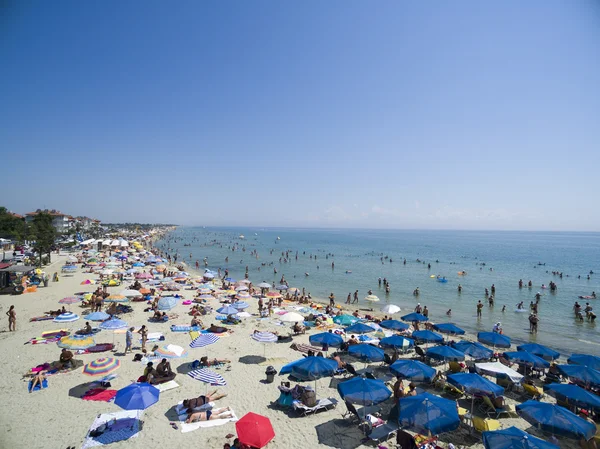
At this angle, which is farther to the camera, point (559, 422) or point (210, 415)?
point (210, 415)

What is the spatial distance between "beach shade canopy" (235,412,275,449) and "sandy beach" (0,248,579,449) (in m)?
1.19

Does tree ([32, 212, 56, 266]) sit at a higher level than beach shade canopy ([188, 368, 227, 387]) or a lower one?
higher

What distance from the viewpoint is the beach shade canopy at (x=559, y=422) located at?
22.6 feet

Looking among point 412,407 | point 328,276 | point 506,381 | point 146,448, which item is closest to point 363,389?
point 412,407

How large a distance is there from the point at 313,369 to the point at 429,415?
11.0ft

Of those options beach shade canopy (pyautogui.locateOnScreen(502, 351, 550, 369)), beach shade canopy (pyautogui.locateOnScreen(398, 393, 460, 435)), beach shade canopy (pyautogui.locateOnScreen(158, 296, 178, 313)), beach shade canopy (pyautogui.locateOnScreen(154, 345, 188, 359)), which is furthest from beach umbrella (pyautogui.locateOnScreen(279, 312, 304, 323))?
beach shade canopy (pyautogui.locateOnScreen(502, 351, 550, 369))

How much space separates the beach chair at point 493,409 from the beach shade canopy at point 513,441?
10.7 feet

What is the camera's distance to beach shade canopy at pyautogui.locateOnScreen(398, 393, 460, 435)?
695 cm

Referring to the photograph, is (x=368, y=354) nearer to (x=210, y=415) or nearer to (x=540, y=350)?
(x=210, y=415)

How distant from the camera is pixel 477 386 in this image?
28.3 ft

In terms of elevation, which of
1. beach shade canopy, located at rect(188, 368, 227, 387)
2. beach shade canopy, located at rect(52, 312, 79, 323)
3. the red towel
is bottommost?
the red towel

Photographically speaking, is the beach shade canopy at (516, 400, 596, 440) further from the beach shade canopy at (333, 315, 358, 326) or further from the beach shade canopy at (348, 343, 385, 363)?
the beach shade canopy at (333, 315, 358, 326)

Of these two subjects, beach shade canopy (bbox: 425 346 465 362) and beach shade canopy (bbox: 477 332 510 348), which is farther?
beach shade canopy (bbox: 477 332 510 348)

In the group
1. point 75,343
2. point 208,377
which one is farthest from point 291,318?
point 75,343
